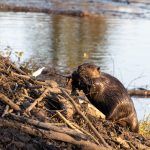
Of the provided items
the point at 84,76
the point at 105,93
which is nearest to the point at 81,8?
the point at 105,93

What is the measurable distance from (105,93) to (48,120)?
899mm

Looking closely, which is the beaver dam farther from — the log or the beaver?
the log

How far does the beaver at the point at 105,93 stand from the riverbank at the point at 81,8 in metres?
18.9

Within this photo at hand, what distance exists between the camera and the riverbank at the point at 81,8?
25500mm

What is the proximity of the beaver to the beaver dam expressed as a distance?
9 cm

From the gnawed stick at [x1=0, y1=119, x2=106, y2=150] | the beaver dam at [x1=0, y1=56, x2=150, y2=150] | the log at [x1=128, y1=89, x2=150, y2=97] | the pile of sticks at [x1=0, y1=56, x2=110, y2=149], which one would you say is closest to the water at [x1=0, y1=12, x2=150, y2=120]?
the log at [x1=128, y1=89, x2=150, y2=97]

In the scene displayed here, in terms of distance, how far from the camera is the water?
1411cm

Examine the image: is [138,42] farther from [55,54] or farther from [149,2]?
[149,2]

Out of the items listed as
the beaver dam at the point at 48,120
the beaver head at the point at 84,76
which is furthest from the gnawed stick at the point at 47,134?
the beaver head at the point at 84,76

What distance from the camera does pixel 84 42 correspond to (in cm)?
1794

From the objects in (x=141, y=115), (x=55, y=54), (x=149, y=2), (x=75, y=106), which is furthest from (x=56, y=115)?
(x=149, y=2)

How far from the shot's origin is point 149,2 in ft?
106

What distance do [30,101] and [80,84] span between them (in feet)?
2.02

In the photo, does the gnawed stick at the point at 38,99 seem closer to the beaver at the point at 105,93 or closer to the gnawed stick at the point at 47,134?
the gnawed stick at the point at 47,134
